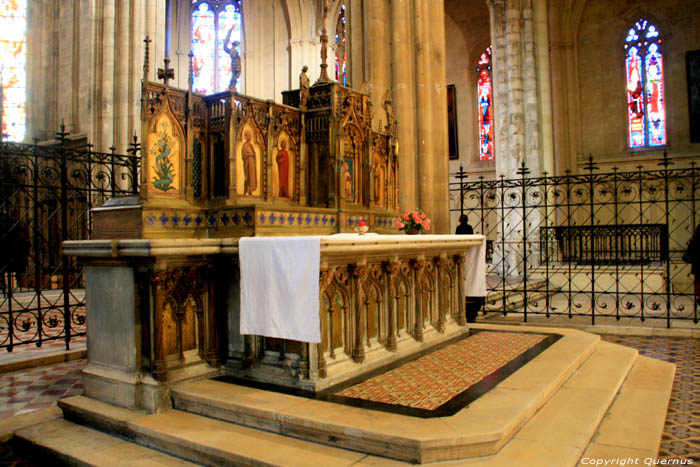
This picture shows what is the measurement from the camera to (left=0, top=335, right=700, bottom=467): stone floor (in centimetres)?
367

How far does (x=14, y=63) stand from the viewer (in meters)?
15.3

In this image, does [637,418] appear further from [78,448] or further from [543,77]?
[543,77]

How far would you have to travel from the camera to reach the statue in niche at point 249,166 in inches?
188

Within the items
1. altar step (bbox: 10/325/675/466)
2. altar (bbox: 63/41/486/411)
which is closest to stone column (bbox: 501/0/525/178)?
altar (bbox: 63/41/486/411)

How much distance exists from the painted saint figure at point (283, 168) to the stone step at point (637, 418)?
3216 mm

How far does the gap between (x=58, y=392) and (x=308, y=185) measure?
2.91 meters

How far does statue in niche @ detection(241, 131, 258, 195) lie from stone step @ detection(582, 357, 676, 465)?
3.20m

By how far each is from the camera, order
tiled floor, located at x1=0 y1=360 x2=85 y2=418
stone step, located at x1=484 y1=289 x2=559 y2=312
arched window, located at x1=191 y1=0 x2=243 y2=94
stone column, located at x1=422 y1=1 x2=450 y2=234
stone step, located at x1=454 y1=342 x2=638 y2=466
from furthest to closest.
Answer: arched window, located at x1=191 y1=0 x2=243 y2=94, stone step, located at x1=484 y1=289 x2=559 y2=312, stone column, located at x1=422 y1=1 x2=450 y2=234, tiled floor, located at x1=0 y1=360 x2=85 y2=418, stone step, located at x1=454 y1=342 x2=638 y2=466

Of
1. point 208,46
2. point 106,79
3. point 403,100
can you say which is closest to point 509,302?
point 403,100

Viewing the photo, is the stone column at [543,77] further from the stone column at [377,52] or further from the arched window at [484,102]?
the stone column at [377,52]

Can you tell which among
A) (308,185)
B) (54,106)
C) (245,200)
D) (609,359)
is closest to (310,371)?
(245,200)

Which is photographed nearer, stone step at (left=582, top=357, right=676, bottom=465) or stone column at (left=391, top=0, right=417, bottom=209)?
stone step at (left=582, top=357, right=676, bottom=465)

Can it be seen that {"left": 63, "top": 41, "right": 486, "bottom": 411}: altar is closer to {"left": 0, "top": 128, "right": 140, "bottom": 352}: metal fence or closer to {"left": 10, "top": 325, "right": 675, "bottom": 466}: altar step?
{"left": 10, "top": 325, "right": 675, "bottom": 466}: altar step

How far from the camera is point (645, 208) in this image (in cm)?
1630
